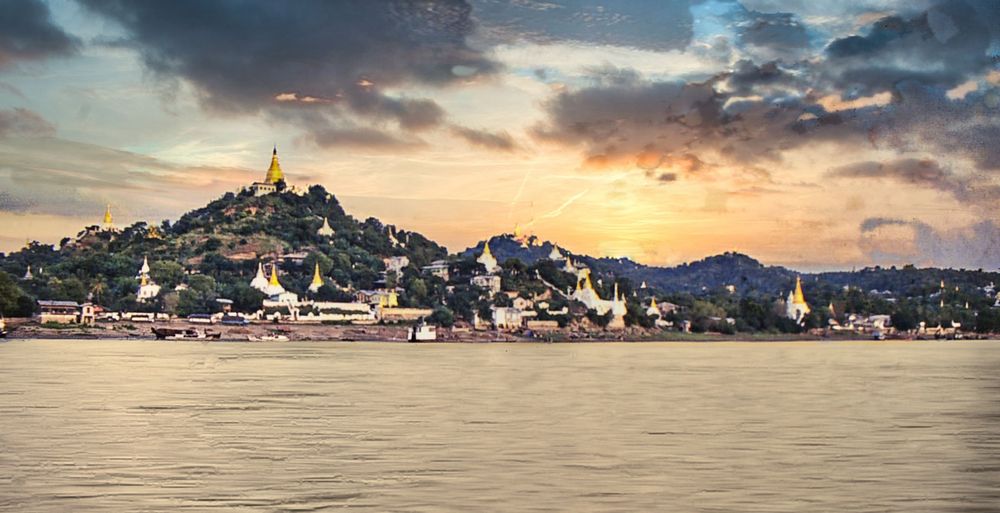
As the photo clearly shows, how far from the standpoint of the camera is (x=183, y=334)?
5768 inches

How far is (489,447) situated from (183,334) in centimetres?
12354

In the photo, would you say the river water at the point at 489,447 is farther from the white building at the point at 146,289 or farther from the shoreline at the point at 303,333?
the white building at the point at 146,289

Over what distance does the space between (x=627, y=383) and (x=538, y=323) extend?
135 m

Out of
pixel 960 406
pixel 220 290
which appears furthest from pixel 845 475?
pixel 220 290


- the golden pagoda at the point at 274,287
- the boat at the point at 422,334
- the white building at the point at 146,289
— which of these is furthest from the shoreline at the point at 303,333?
the golden pagoda at the point at 274,287

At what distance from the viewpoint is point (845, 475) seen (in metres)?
24.6

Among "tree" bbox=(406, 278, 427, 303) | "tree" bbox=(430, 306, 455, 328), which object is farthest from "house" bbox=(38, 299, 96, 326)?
"tree" bbox=(406, 278, 427, 303)

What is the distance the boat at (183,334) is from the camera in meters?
143

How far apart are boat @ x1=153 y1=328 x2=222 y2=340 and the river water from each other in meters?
88.3

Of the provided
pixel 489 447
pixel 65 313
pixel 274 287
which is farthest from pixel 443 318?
pixel 489 447

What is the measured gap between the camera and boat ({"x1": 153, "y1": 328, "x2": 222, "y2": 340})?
143000 mm

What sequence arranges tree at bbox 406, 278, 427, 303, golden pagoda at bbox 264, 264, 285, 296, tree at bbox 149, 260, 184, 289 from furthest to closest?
tree at bbox 406, 278, 427, 303 < tree at bbox 149, 260, 184, 289 < golden pagoda at bbox 264, 264, 285, 296

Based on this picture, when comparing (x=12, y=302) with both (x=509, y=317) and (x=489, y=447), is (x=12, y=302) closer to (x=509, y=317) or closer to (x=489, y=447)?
(x=509, y=317)

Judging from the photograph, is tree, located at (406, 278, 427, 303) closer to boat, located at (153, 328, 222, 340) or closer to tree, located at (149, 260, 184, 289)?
tree, located at (149, 260, 184, 289)
